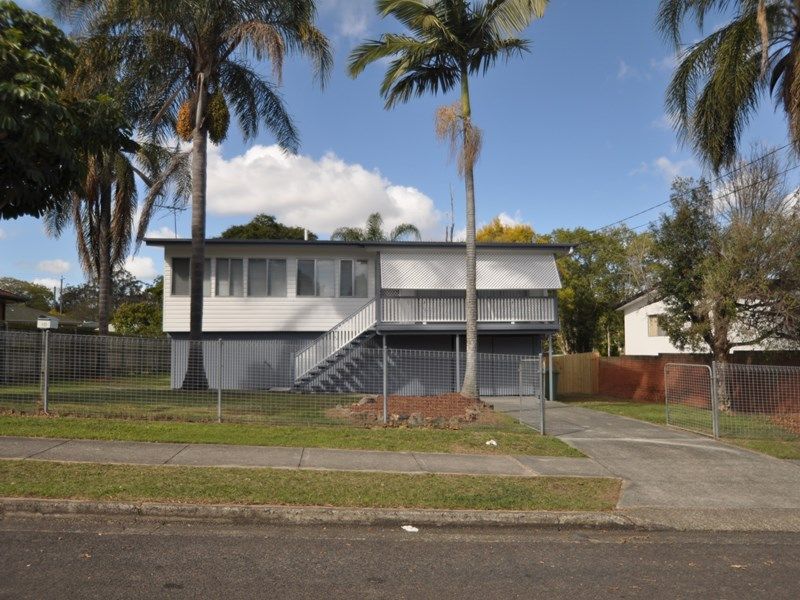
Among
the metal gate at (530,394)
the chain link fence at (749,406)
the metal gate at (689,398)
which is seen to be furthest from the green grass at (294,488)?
the metal gate at (689,398)

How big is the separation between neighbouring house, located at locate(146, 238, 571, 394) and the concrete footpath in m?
10.6

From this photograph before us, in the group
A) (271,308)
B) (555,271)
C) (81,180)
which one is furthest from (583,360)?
(81,180)

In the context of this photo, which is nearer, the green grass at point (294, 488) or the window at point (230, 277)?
the green grass at point (294, 488)

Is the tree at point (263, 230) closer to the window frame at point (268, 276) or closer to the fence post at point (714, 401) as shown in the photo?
the window frame at point (268, 276)

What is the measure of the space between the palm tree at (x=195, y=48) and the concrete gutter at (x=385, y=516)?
1193 centimetres

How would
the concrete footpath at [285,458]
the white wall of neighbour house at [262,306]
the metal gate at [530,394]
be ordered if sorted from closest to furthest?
the concrete footpath at [285,458]
the metal gate at [530,394]
the white wall of neighbour house at [262,306]

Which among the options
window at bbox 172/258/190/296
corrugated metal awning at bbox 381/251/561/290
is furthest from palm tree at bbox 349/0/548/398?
window at bbox 172/258/190/296

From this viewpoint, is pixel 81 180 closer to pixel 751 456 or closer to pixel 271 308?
pixel 271 308

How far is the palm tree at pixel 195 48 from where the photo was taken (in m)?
17.4

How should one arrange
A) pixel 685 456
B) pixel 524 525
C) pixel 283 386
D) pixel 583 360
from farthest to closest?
pixel 583 360
pixel 283 386
pixel 685 456
pixel 524 525

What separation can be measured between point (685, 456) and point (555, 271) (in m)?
11.8

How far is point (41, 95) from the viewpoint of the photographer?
9.50 metres

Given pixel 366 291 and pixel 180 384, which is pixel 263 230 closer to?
pixel 366 291

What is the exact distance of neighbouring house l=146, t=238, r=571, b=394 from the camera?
20781mm
